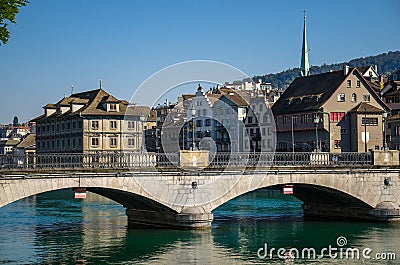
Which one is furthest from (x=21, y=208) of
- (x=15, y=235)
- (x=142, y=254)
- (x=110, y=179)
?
(x=142, y=254)

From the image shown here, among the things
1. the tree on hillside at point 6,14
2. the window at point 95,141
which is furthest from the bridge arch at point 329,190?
the window at point 95,141

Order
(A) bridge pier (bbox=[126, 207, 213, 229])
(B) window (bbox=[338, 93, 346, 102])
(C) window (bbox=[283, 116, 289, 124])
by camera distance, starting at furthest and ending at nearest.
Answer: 1. (C) window (bbox=[283, 116, 289, 124])
2. (B) window (bbox=[338, 93, 346, 102])
3. (A) bridge pier (bbox=[126, 207, 213, 229])

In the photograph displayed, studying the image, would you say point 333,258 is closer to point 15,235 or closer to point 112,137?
point 15,235

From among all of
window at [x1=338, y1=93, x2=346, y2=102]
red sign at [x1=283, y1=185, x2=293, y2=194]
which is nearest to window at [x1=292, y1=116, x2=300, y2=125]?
window at [x1=338, y1=93, x2=346, y2=102]

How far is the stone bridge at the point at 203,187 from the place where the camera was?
39.8m

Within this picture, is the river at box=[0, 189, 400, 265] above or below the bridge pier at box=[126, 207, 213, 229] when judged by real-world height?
below

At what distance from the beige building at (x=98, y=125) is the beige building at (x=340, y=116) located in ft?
73.2

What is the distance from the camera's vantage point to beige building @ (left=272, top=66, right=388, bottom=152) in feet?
271

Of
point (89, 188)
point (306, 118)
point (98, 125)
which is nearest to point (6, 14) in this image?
point (89, 188)

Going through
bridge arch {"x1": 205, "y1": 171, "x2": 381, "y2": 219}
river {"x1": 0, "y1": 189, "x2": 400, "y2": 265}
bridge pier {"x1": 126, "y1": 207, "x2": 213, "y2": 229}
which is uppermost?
bridge arch {"x1": 205, "y1": 171, "x2": 381, "y2": 219}

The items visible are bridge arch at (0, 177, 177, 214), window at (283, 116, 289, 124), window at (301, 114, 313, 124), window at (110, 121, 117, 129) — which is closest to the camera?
bridge arch at (0, 177, 177, 214)

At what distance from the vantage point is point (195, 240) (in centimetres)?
4181

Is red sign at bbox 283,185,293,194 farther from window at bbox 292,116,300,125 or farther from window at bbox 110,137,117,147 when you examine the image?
window at bbox 110,137,117,147

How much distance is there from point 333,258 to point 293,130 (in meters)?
50.3
